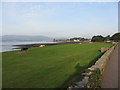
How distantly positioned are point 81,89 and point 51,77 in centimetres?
340

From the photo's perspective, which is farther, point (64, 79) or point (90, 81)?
point (64, 79)

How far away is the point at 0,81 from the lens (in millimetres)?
6785

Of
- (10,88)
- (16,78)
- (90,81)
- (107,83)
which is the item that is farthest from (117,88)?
(16,78)

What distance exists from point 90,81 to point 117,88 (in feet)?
5.27

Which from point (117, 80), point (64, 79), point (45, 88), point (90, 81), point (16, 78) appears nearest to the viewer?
point (90, 81)

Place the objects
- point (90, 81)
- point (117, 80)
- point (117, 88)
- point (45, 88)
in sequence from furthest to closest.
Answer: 1. point (117, 80)
2. point (45, 88)
3. point (117, 88)
4. point (90, 81)

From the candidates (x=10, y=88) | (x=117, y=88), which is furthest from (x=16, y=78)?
(x=117, y=88)

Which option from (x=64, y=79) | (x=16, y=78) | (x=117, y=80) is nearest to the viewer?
(x=117, y=80)

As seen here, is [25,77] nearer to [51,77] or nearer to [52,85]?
[51,77]

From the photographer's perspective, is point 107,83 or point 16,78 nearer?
point 107,83

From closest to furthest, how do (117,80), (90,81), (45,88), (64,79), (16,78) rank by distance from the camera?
(90,81), (45,88), (117,80), (64,79), (16,78)

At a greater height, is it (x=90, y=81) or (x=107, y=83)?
(x=90, y=81)

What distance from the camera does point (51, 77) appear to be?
6988mm

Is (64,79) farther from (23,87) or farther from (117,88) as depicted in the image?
(117,88)
